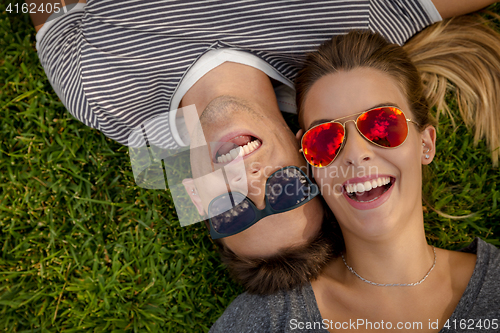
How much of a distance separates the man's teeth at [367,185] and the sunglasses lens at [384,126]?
271 millimetres

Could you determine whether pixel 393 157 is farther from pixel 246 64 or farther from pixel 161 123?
pixel 161 123

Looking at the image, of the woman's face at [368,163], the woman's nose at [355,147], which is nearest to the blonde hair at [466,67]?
the woman's face at [368,163]

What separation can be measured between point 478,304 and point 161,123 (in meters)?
2.99

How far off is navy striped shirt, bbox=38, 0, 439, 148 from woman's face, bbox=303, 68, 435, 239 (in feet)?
1.88

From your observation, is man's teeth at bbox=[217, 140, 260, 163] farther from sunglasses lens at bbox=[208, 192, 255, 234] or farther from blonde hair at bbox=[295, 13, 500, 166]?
blonde hair at bbox=[295, 13, 500, 166]

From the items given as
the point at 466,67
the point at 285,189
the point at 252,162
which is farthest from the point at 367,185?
the point at 466,67

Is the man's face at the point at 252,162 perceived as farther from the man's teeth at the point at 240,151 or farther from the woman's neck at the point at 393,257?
the woman's neck at the point at 393,257

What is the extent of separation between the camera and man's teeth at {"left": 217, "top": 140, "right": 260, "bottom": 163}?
2.60 meters

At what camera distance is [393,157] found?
2348 millimetres

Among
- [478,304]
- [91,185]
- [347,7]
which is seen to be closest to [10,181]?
[91,185]

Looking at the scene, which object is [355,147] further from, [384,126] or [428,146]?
[428,146]

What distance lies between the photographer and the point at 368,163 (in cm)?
236

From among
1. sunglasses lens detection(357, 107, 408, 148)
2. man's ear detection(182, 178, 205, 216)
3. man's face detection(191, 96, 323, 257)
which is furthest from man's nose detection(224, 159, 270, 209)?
sunglasses lens detection(357, 107, 408, 148)

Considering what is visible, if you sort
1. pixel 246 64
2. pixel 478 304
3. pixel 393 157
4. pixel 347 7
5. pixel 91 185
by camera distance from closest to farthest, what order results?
pixel 393 157 < pixel 478 304 < pixel 347 7 < pixel 246 64 < pixel 91 185
